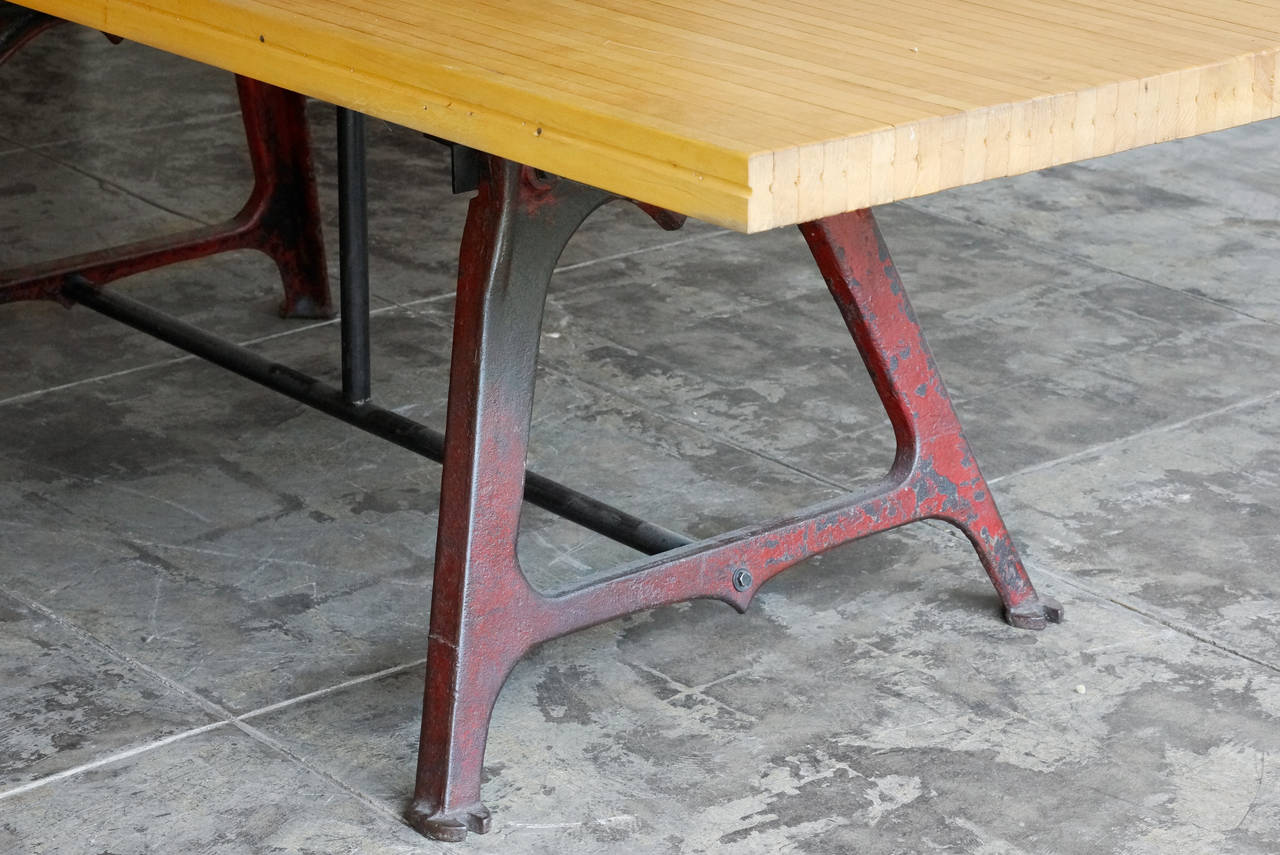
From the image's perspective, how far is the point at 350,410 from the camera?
99.0 inches

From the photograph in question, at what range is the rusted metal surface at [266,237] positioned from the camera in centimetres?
285

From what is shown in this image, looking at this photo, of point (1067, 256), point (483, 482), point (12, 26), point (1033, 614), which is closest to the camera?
point (483, 482)

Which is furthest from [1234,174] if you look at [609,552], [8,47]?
[8,47]

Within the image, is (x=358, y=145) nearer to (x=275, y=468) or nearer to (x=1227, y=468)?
(x=275, y=468)

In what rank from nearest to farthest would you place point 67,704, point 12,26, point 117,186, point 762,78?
point 762,78 < point 67,704 < point 12,26 < point 117,186

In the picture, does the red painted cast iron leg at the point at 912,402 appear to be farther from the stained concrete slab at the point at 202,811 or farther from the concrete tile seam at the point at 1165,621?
the stained concrete slab at the point at 202,811

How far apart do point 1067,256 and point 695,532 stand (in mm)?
1501

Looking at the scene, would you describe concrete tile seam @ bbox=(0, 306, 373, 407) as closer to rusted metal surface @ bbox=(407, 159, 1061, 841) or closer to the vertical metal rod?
the vertical metal rod

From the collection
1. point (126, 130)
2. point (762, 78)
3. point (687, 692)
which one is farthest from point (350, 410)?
point (126, 130)

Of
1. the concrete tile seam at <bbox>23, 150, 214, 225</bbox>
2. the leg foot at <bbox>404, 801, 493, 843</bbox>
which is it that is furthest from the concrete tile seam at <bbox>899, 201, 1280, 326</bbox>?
the leg foot at <bbox>404, 801, 493, 843</bbox>

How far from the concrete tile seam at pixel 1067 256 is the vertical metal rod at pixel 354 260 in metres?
1.55

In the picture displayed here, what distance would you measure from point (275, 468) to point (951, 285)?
1398 mm

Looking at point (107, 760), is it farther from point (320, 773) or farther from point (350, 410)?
point (350, 410)

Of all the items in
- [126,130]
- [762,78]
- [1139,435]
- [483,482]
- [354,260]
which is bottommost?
[126,130]
